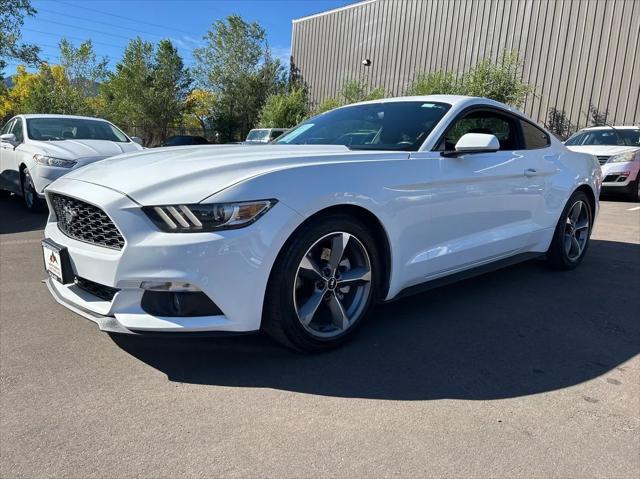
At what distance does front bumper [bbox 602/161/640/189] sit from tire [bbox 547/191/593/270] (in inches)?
272

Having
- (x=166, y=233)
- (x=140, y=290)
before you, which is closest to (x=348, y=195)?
(x=166, y=233)

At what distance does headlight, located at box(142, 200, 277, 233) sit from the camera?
2.29 metres

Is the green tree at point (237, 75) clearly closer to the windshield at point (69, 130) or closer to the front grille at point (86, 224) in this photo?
the windshield at point (69, 130)

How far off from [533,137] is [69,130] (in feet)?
23.3

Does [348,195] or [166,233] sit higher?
[348,195]

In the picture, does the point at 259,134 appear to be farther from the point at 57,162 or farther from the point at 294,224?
the point at 294,224

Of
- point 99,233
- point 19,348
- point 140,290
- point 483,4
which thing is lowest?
point 19,348

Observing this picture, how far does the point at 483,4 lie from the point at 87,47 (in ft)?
127

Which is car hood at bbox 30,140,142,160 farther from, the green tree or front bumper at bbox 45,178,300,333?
the green tree

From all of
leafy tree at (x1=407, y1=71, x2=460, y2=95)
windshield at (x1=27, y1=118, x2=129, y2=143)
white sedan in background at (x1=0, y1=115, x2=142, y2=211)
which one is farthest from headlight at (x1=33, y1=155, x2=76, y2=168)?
leafy tree at (x1=407, y1=71, x2=460, y2=95)

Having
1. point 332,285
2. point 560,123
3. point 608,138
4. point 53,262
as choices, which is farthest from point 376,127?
point 560,123

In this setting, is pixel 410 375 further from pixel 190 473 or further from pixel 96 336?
pixel 96 336

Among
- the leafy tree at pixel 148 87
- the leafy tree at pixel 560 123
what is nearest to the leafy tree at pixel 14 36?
the leafy tree at pixel 148 87

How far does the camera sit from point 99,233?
2498 mm
